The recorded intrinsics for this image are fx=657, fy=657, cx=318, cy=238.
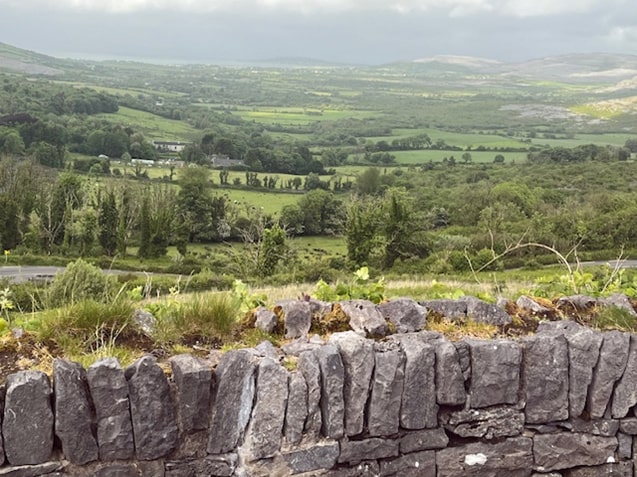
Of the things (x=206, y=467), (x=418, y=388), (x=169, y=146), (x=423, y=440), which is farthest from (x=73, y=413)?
(x=169, y=146)

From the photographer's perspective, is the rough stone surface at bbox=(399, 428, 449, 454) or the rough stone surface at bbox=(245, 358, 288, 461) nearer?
the rough stone surface at bbox=(245, 358, 288, 461)

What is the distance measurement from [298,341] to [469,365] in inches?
55.4

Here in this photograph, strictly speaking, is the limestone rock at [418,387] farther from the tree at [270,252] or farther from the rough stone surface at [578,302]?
the tree at [270,252]

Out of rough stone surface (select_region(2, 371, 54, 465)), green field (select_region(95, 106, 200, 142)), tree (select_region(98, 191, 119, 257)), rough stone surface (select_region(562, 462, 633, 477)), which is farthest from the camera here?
green field (select_region(95, 106, 200, 142))

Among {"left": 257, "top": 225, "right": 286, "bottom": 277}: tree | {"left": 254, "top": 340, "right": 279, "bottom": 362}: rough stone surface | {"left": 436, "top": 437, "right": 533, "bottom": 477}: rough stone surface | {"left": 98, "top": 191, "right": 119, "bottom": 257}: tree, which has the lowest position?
{"left": 98, "top": 191, "right": 119, "bottom": 257}: tree

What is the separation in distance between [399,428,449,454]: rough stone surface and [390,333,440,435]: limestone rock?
86 millimetres

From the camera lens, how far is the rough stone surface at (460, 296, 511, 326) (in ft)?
20.4

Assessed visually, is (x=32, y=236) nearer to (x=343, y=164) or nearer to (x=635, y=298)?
(x=635, y=298)

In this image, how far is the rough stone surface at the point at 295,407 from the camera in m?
4.80

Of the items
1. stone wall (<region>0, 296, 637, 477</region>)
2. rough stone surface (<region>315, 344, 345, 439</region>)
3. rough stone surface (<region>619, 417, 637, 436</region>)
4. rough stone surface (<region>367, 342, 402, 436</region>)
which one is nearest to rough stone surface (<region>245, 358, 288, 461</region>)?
stone wall (<region>0, 296, 637, 477</region>)

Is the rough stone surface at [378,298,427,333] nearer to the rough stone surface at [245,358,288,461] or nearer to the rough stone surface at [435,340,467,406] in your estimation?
the rough stone surface at [435,340,467,406]

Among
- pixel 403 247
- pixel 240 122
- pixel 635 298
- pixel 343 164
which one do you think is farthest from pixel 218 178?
pixel 635 298

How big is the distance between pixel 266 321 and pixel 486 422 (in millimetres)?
2070

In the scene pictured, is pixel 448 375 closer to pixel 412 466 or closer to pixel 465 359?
pixel 465 359
